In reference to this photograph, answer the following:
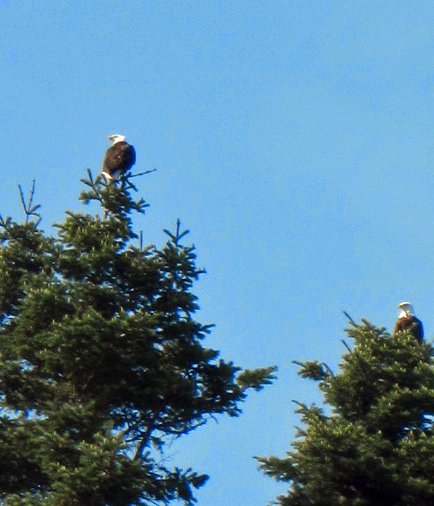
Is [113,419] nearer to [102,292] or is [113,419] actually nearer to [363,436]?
[102,292]

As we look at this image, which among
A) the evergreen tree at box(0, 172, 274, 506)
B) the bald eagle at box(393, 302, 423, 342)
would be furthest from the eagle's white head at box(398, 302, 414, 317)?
the evergreen tree at box(0, 172, 274, 506)

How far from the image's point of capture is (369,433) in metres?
20.6

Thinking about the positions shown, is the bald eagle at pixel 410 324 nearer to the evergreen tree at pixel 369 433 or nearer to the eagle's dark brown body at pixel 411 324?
the eagle's dark brown body at pixel 411 324

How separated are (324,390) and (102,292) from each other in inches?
133

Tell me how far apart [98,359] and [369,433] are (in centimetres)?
379

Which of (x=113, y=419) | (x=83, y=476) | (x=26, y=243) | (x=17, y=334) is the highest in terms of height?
(x=26, y=243)

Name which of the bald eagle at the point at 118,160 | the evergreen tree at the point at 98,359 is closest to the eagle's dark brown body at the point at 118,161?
the bald eagle at the point at 118,160

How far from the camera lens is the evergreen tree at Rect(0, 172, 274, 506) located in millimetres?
18672

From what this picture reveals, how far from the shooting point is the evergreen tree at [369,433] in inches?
781

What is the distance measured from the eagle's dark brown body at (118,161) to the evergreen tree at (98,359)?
4.10 m

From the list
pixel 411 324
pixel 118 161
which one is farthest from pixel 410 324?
pixel 118 161

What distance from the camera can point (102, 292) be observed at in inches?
793

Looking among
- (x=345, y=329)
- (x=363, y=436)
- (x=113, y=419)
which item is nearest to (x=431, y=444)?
(x=363, y=436)

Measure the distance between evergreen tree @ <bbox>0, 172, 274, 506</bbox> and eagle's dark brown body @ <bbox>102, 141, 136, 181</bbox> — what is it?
410 centimetres
